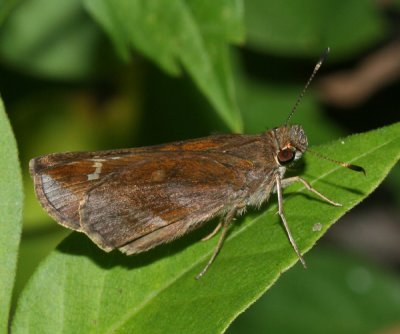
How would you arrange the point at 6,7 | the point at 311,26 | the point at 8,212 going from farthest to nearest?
1. the point at 311,26
2. the point at 6,7
3. the point at 8,212

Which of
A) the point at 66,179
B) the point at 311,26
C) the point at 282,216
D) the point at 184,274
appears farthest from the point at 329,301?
the point at 66,179

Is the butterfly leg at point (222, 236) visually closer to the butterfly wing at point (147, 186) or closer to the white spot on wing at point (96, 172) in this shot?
the butterfly wing at point (147, 186)

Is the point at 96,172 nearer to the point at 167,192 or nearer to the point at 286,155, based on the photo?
the point at 167,192

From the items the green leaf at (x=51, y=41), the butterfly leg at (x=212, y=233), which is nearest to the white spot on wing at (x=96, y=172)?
the butterfly leg at (x=212, y=233)

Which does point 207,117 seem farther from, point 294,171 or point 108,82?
point 294,171

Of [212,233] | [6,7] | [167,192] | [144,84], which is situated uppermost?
[6,7]
